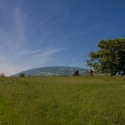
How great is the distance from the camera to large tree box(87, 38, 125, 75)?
58.7 metres

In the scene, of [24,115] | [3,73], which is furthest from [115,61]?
[24,115]

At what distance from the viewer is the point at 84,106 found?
1319 cm

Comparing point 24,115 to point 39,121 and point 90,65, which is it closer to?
point 39,121

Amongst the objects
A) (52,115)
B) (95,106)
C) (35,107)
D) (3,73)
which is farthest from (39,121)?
(3,73)

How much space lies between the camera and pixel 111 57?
59062 mm

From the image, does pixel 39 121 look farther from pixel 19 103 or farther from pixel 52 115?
pixel 19 103

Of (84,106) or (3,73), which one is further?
(3,73)

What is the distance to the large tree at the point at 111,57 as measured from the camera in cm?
5866

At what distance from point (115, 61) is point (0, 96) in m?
45.7

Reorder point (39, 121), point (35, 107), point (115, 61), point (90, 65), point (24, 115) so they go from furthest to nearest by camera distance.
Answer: point (90, 65) → point (115, 61) → point (35, 107) → point (24, 115) → point (39, 121)

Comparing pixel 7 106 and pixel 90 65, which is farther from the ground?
pixel 90 65

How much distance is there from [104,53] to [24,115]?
51951 millimetres

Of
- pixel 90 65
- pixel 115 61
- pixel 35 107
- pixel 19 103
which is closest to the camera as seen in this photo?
pixel 35 107

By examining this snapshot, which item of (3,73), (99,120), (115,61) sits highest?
(115,61)
